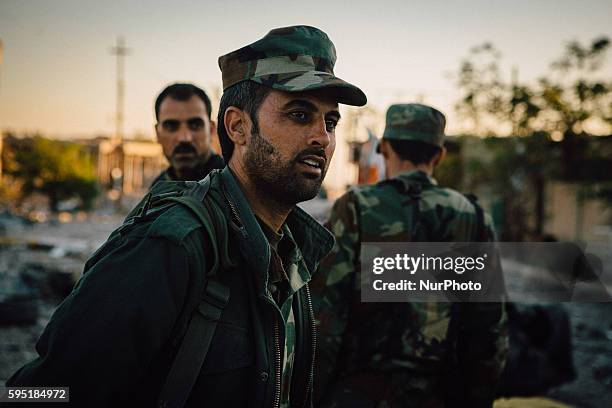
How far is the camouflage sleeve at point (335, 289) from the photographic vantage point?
247 cm

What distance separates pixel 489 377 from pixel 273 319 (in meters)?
1.67

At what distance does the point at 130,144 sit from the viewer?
63.5 m

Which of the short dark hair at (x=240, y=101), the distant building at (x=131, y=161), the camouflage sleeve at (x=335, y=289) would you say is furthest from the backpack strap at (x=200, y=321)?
the distant building at (x=131, y=161)

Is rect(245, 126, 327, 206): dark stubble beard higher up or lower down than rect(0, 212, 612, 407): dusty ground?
higher up

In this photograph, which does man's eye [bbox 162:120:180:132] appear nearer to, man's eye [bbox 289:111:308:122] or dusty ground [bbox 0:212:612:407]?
man's eye [bbox 289:111:308:122]

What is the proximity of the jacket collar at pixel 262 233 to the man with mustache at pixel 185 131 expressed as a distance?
1.43 meters

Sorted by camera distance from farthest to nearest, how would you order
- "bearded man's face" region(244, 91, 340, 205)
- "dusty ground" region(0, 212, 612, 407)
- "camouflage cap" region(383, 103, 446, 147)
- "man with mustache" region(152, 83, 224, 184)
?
"dusty ground" region(0, 212, 612, 407), "man with mustache" region(152, 83, 224, 184), "camouflage cap" region(383, 103, 446, 147), "bearded man's face" region(244, 91, 340, 205)

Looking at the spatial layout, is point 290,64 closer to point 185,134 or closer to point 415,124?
point 415,124

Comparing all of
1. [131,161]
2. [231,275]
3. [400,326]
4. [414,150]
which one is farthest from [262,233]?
[131,161]

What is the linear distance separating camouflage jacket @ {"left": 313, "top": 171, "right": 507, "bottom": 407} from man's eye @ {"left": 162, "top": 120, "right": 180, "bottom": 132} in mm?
1000

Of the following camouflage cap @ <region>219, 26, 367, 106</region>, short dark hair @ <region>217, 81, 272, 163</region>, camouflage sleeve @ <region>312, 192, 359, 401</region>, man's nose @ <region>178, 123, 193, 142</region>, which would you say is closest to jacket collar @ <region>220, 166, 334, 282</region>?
short dark hair @ <region>217, 81, 272, 163</region>

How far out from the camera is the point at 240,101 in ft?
4.72

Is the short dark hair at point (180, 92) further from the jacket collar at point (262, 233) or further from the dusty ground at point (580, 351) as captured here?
the dusty ground at point (580, 351)

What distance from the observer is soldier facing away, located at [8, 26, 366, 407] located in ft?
3.48
